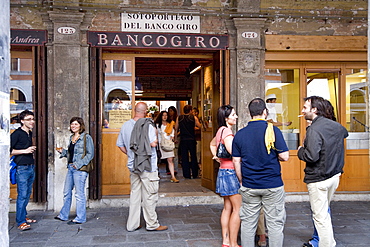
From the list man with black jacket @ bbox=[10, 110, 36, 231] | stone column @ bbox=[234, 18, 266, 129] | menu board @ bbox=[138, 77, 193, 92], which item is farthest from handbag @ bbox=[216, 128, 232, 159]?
menu board @ bbox=[138, 77, 193, 92]

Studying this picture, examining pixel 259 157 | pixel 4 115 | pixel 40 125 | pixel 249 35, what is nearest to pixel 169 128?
pixel 249 35

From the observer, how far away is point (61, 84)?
6969 mm

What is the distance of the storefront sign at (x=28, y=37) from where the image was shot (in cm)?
692

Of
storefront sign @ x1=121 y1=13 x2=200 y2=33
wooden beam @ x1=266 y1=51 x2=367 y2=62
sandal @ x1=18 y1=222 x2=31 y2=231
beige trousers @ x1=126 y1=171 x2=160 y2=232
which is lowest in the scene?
sandal @ x1=18 y1=222 x2=31 y2=231

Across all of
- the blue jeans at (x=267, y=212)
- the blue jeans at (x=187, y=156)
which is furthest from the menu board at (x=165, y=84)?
the blue jeans at (x=267, y=212)

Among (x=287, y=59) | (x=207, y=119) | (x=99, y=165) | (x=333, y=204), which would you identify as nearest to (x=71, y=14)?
(x=99, y=165)

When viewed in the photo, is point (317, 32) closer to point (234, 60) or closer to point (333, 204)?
point (234, 60)

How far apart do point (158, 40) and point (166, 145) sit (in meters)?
2.94

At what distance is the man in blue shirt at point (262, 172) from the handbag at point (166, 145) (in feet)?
16.8

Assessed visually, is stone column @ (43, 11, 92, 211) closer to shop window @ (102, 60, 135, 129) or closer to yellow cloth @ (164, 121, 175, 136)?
shop window @ (102, 60, 135, 129)

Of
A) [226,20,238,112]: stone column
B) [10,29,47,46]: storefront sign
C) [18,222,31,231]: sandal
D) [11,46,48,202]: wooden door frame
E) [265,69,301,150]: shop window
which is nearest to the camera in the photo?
[18,222,31,231]: sandal

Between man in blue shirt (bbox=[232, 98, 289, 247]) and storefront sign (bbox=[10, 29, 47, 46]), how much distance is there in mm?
4388

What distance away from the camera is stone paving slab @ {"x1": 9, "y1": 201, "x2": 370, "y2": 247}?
5.32 m

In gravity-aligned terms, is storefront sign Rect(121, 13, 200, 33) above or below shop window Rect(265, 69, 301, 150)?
above
